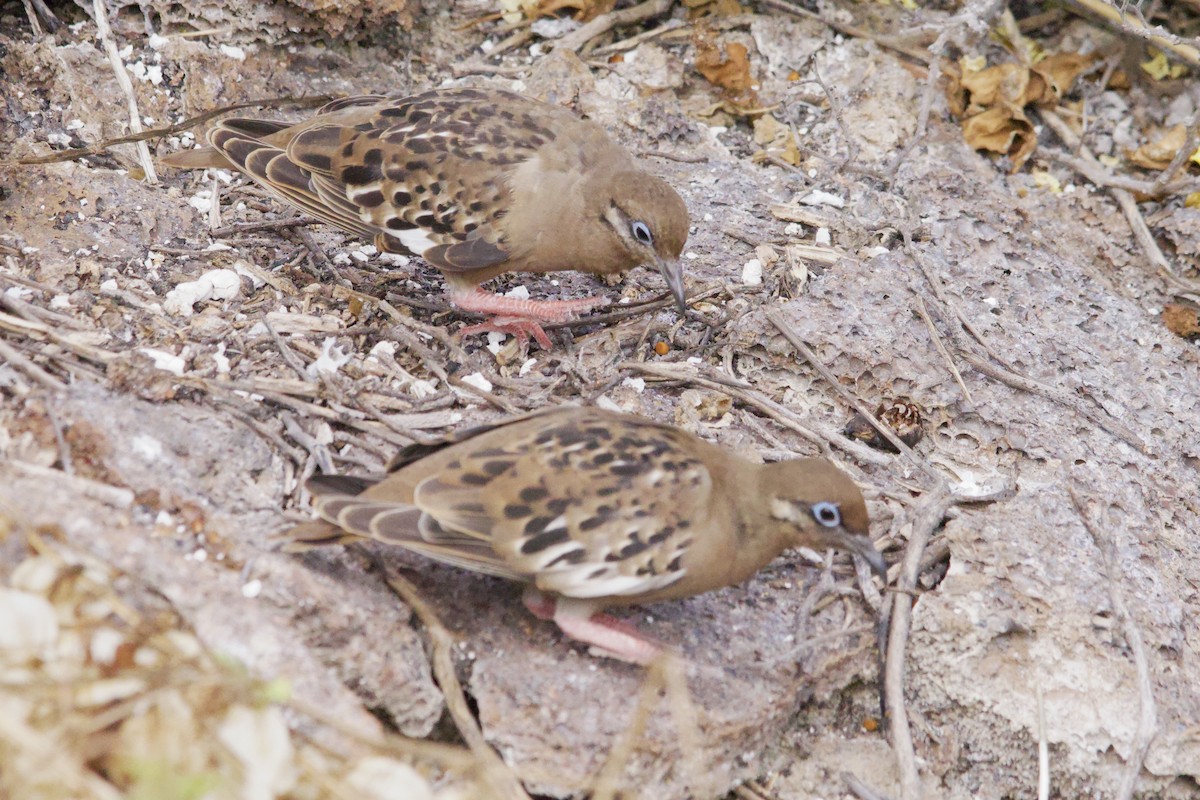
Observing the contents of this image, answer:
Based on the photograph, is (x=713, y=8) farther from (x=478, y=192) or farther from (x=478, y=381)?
(x=478, y=381)

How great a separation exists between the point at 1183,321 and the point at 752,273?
2279 mm

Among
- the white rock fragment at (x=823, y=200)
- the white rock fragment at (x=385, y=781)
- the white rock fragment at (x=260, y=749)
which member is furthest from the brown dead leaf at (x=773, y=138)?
the white rock fragment at (x=260, y=749)

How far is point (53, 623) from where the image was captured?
3.24 meters

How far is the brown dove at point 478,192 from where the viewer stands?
17.8ft

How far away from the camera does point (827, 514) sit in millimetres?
4168

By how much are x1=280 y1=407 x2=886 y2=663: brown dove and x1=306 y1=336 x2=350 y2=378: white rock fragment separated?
0.86 metres

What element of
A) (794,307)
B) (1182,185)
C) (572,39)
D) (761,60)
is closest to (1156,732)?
(794,307)

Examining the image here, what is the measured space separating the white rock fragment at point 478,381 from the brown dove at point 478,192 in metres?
0.35

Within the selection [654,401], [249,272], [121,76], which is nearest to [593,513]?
[654,401]

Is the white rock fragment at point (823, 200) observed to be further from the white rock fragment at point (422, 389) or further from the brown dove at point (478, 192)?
the white rock fragment at point (422, 389)

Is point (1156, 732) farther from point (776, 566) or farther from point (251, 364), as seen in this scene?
point (251, 364)

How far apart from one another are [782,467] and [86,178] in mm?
3662

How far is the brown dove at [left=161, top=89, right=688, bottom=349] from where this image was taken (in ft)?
17.8

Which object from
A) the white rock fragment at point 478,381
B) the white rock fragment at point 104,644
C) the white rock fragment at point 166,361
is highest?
the white rock fragment at point 104,644
